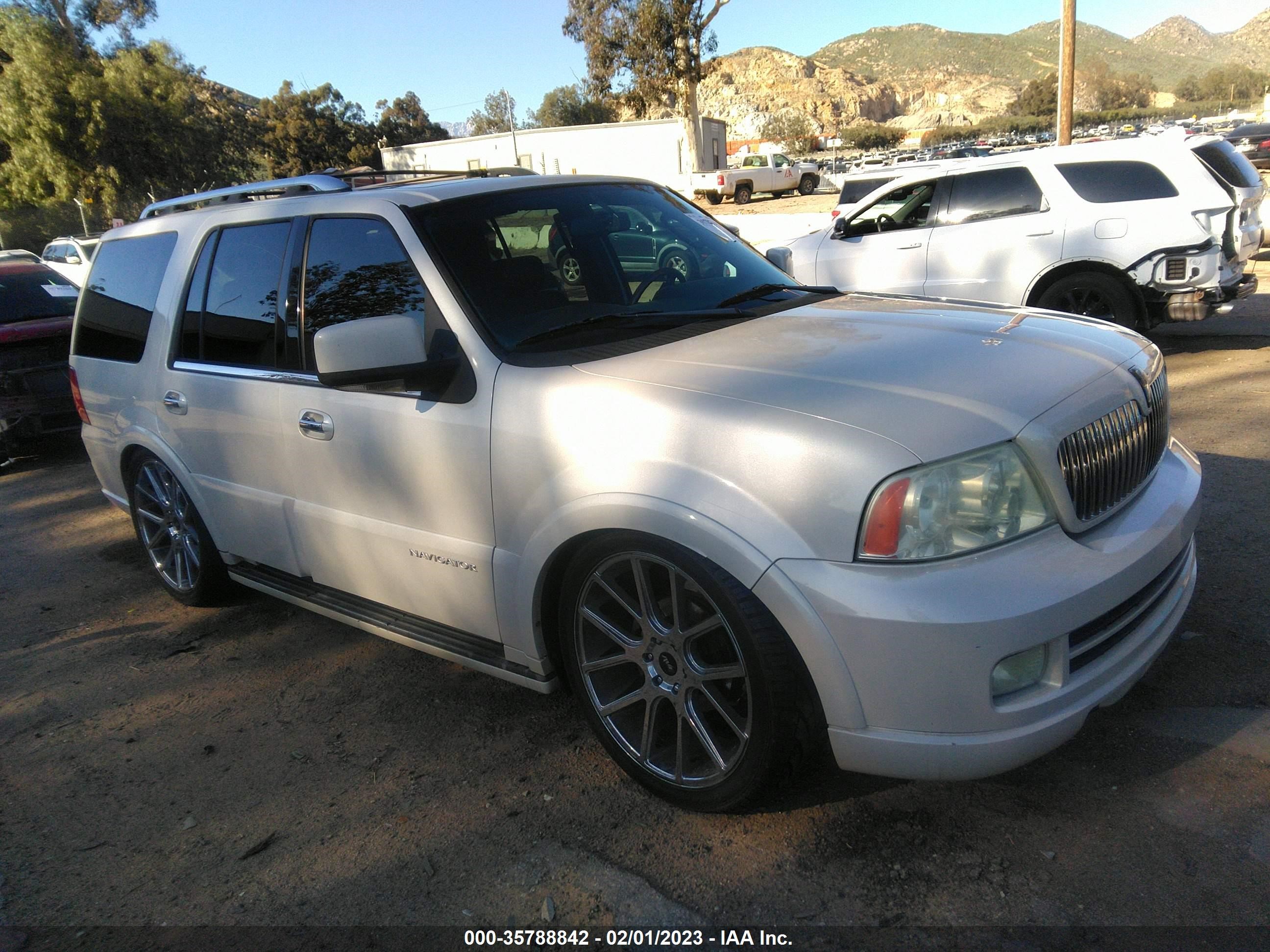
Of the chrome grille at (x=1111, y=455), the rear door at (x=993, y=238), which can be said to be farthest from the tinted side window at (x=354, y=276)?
the rear door at (x=993, y=238)

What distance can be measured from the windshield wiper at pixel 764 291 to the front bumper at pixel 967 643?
1.51 m

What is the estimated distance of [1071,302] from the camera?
7.80 m

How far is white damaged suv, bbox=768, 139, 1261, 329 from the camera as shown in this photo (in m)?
7.33

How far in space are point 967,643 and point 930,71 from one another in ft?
606

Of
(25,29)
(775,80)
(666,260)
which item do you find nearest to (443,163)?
(25,29)

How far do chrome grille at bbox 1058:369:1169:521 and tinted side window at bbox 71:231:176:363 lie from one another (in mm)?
3903

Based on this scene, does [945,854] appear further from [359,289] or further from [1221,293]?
[1221,293]

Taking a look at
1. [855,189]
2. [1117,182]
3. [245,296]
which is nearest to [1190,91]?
[855,189]

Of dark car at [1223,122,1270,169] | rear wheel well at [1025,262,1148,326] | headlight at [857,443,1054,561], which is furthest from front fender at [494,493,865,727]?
dark car at [1223,122,1270,169]

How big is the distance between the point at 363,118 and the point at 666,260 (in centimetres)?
6505

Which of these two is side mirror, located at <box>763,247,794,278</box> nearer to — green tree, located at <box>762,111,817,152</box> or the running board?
the running board

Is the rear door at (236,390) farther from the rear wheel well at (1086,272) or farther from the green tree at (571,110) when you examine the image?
the green tree at (571,110)

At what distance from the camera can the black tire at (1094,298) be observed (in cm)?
754

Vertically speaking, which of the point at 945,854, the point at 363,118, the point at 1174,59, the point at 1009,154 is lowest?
the point at 945,854
